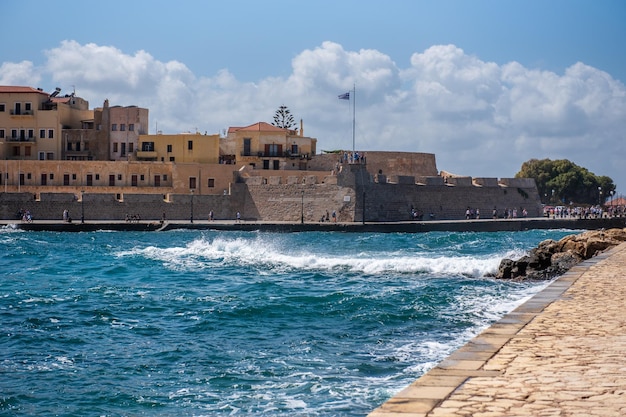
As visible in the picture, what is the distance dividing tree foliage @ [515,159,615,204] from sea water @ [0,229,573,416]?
55584mm

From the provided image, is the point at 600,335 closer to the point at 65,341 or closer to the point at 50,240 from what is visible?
the point at 65,341

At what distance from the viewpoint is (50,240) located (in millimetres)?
38875

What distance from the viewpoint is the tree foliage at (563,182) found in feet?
257

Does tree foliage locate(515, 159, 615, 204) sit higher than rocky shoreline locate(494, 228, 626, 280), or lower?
higher

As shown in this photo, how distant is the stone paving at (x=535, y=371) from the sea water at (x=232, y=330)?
52.4 inches

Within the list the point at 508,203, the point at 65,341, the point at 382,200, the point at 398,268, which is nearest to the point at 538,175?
the point at 508,203

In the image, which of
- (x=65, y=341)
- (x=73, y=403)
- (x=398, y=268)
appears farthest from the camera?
(x=398, y=268)

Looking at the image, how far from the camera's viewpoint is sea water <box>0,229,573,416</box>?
8938mm

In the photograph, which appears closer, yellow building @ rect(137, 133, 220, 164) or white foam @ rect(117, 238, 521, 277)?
white foam @ rect(117, 238, 521, 277)

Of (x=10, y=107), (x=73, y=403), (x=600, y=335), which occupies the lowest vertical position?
(x=73, y=403)

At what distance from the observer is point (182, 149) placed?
57.2 m

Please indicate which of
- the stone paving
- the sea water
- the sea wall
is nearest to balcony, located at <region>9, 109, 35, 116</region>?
the sea wall

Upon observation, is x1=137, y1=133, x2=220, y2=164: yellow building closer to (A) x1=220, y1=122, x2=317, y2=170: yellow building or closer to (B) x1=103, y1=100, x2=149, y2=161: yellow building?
(B) x1=103, y1=100, x2=149, y2=161: yellow building

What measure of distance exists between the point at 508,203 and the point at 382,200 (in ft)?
33.1
